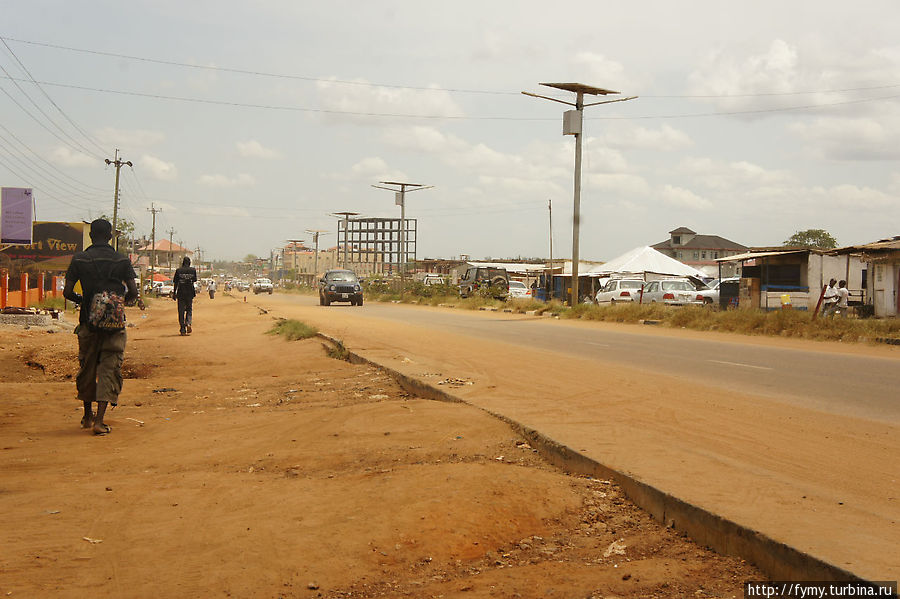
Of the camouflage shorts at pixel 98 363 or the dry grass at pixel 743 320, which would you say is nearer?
the camouflage shorts at pixel 98 363

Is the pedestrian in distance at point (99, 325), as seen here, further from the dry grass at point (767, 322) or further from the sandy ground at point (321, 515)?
the dry grass at point (767, 322)

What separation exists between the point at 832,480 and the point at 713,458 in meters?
0.79

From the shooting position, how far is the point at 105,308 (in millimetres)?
7410

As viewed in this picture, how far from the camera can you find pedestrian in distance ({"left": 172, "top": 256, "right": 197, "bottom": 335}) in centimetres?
1894

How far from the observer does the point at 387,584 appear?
371 cm

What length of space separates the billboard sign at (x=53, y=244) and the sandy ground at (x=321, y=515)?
64.5 m

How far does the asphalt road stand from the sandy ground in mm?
4597

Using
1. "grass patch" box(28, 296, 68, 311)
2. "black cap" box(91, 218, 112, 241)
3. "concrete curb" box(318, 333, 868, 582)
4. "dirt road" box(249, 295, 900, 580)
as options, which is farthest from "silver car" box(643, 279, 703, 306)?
"concrete curb" box(318, 333, 868, 582)

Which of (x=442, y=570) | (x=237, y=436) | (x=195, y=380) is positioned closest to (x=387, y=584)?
(x=442, y=570)

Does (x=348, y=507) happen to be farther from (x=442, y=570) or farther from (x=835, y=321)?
(x=835, y=321)

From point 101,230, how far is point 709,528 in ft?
20.6

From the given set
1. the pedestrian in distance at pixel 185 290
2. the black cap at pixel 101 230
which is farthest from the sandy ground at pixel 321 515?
the pedestrian in distance at pixel 185 290

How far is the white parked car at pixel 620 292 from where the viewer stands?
3572cm

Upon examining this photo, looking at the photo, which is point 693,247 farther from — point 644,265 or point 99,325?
point 99,325
